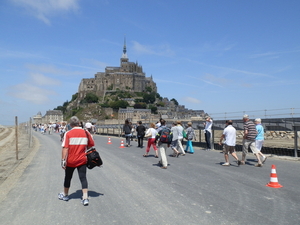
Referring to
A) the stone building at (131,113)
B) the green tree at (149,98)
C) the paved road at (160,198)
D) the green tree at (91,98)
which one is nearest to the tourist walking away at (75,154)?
the paved road at (160,198)

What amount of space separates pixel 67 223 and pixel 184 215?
6.42 ft

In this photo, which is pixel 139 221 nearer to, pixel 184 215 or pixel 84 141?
pixel 184 215

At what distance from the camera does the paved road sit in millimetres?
4891

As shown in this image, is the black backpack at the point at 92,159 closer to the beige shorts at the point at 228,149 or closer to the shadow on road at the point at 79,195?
the shadow on road at the point at 79,195

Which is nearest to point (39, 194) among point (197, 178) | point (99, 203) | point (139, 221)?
point (99, 203)

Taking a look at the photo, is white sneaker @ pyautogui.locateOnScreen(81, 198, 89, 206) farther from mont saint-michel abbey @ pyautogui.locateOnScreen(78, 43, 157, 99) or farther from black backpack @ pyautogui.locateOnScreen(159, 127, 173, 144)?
mont saint-michel abbey @ pyautogui.locateOnScreen(78, 43, 157, 99)

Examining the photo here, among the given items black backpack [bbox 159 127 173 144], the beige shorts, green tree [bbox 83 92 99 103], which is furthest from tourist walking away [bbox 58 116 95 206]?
green tree [bbox 83 92 99 103]

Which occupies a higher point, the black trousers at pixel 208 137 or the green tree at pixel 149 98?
the green tree at pixel 149 98

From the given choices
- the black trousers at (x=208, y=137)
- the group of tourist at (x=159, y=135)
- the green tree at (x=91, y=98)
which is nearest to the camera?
the group of tourist at (x=159, y=135)

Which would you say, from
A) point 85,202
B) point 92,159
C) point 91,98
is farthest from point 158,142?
point 91,98

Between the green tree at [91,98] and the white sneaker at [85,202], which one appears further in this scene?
the green tree at [91,98]

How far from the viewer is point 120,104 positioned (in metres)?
126

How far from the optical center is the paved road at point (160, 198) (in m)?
4.89

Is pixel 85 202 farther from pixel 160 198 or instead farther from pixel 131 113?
pixel 131 113
